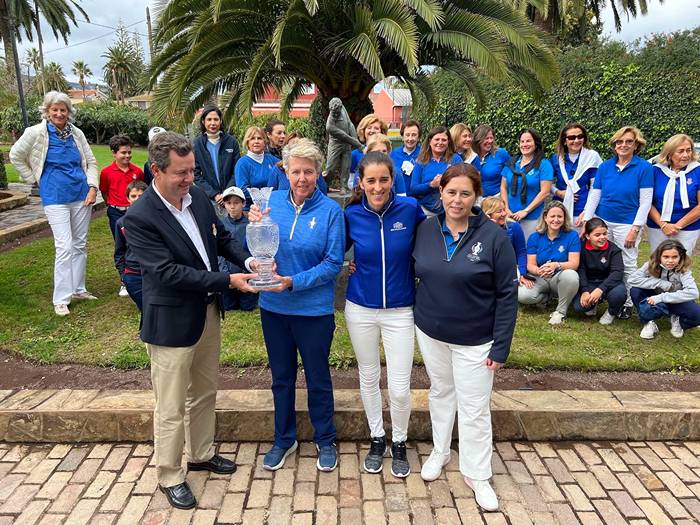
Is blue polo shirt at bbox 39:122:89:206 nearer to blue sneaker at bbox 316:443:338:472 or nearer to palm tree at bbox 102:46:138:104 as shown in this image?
blue sneaker at bbox 316:443:338:472

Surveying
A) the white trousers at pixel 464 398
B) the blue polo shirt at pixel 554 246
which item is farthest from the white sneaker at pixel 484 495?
the blue polo shirt at pixel 554 246

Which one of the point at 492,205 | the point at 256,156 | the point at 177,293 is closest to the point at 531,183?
the point at 492,205

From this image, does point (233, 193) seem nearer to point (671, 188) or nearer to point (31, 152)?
point (31, 152)

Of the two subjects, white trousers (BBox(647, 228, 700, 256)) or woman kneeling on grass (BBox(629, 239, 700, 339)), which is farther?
white trousers (BBox(647, 228, 700, 256))

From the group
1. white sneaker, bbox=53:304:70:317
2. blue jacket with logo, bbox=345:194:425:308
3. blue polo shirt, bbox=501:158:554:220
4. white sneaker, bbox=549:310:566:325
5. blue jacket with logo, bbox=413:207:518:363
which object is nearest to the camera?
blue jacket with logo, bbox=413:207:518:363

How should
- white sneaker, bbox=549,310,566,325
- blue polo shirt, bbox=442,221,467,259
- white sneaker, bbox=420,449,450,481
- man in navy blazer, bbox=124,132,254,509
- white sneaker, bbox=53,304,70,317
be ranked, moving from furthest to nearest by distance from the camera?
white sneaker, bbox=53,304,70,317 → white sneaker, bbox=549,310,566,325 → white sneaker, bbox=420,449,450,481 → blue polo shirt, bbox=442,221,467,259 → man in navy blazer, bbox=124,132,254,509

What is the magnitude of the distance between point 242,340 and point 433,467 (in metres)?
2.32

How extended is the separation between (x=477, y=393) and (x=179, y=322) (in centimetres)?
166

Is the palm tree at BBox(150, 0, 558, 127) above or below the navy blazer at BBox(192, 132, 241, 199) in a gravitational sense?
above

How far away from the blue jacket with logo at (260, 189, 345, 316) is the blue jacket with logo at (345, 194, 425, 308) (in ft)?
0.43

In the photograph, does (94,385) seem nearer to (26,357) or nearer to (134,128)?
(26,357)

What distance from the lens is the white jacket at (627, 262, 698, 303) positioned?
4.81 m

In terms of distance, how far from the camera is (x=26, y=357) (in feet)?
15.2

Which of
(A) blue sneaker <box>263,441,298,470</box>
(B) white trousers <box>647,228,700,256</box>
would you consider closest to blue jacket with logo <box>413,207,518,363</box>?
(A) blue sneaker <box>263,441,298,470</box>
